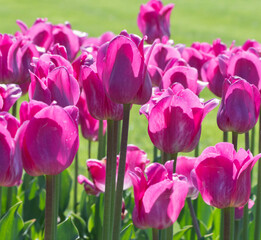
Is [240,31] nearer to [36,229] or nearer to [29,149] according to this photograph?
[36,229]

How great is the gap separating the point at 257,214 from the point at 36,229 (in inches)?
24.6

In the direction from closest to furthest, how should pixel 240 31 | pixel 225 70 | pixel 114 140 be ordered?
pixel 114 140
pixel 225 70
pixel 240 31

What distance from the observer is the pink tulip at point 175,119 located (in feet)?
3.68

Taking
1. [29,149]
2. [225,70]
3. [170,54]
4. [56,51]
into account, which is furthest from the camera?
[170,54]

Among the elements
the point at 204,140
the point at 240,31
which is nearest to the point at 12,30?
the point at 240,31

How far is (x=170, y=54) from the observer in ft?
5.56

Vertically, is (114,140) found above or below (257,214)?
above

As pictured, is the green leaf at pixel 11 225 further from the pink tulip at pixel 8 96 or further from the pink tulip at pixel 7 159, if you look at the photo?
the pink tulip at pixel 7 159

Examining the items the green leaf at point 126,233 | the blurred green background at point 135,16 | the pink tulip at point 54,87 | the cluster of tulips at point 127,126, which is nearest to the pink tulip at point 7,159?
the cluster of tulips at point 127,126

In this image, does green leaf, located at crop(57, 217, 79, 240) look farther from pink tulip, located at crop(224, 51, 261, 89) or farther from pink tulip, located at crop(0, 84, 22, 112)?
pink tulip, located at crop(224, 51, 261, 89)

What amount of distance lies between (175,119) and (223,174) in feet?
0.48

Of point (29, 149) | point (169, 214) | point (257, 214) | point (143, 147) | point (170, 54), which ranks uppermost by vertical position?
point (170, 54)

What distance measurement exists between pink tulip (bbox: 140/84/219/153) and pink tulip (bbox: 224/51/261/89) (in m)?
0.34

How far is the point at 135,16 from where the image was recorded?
33.8 feet
